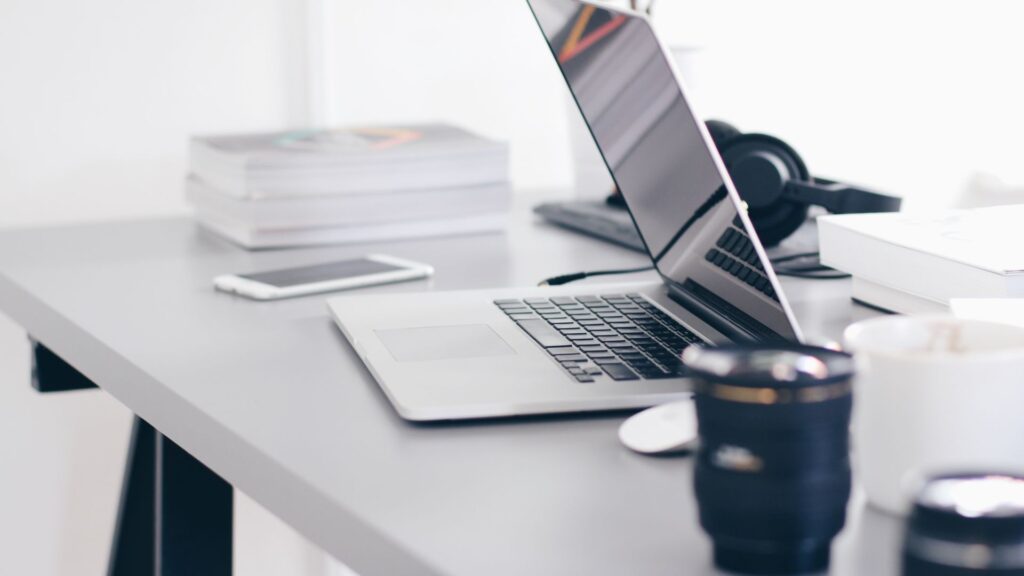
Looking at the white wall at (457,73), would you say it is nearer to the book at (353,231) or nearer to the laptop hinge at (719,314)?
the book at (353,231)

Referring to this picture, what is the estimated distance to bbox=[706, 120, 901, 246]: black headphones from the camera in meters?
1.14

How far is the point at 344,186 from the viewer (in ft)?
4.34

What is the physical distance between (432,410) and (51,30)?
1.05 meters

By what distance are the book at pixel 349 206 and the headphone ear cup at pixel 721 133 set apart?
25cm

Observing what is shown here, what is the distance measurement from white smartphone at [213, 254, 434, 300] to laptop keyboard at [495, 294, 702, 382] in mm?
178

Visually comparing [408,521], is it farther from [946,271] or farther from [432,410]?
[946,271]

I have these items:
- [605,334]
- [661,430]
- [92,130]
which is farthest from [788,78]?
[661,430]

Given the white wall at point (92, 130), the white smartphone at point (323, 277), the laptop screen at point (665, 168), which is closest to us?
the laptop screen at point (665, 168)

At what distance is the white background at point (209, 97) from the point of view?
1560 millimetres

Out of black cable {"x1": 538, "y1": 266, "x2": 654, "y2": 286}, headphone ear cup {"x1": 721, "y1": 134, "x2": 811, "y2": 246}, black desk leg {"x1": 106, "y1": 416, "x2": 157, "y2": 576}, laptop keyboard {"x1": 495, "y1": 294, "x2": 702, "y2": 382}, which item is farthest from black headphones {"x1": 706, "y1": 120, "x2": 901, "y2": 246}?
black desk leg {"x1": 106, "y1": 416, "x2": 157, "y2": 576}

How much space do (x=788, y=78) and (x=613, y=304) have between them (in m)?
1.16

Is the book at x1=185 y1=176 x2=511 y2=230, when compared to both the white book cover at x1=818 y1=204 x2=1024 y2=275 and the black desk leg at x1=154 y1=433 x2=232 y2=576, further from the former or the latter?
the white book cover at x1=818 y1=204 x2=1024 y2=275

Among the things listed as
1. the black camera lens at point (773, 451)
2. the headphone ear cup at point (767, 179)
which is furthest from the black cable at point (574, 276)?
the black camera lens at point (773, 451)

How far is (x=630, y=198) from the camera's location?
1000 mm
